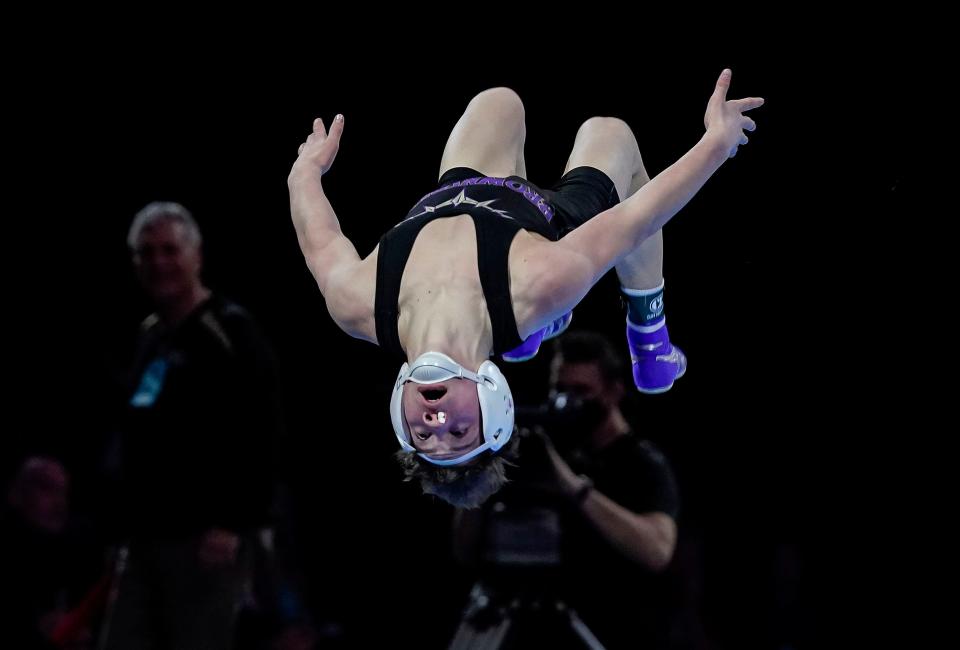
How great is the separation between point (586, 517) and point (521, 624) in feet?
1.19

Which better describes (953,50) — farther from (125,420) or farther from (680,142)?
(125,420)

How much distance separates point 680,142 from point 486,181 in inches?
59.3

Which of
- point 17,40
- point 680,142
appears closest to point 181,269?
point 680,142

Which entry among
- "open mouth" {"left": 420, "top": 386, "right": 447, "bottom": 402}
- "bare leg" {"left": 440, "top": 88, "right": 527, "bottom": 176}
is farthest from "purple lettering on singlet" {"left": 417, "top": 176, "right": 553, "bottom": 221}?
"open mouth" {"left": 420, "top": 386, "right": 447, "bottom": 402}

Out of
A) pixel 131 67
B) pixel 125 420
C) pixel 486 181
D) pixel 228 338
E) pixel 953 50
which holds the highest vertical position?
pixel 131 67

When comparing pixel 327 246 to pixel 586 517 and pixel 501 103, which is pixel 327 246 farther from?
pixel 586 517

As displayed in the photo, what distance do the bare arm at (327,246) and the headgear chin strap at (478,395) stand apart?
223 mm

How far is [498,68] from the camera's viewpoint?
4.77 metres

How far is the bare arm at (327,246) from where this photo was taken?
9.56ft

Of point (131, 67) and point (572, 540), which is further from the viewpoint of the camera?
point (131, 67)

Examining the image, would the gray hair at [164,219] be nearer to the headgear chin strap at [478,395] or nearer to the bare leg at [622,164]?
the bare leg at [622,164]

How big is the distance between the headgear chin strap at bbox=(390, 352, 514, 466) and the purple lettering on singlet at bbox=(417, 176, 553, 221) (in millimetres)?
500

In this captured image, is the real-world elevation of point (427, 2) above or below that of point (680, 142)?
above

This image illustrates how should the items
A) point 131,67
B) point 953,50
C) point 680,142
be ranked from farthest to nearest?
point 131,67 < point 680,142 < point 953,50
